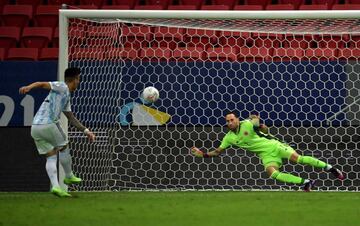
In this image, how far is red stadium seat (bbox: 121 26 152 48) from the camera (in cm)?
1059

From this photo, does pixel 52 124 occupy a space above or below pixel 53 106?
below

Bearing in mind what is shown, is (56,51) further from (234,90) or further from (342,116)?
(342,116)

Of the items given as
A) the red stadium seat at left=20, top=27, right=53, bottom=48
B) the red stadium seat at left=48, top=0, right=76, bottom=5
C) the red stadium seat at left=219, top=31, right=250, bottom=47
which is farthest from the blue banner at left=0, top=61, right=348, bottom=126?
the red stadium seat at left=48, top=0, right=76, bottom=5

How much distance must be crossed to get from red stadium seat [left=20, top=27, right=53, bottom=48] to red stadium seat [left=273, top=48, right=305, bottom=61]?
4.19 m

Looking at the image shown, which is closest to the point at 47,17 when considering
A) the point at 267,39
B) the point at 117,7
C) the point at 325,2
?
the point at 117,7

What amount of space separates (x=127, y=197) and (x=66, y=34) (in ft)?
7.98

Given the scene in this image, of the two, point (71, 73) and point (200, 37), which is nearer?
point (71, 73)

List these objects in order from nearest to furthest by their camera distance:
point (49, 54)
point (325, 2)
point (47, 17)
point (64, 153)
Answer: point (64, 153), point (49, 54), point (325, 2), point (47, 17)

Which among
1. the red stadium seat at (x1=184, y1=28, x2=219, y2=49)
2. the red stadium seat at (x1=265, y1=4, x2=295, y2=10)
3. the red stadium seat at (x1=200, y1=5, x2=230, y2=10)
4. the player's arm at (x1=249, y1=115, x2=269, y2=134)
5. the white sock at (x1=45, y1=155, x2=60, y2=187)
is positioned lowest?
the white sock at (x1=45, y1=155, x2=60, y2=187)

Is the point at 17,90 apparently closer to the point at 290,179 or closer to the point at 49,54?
the point at 49,54

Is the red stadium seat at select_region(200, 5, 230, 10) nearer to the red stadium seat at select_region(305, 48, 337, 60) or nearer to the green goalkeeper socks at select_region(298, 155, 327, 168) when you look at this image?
the red stadium seat at select_region(305, 48, 337, 60)

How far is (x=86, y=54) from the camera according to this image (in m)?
10.2

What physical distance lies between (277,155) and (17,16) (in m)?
6.21

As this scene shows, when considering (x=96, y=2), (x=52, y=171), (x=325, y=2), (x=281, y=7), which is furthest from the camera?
(x=96, y=2)
